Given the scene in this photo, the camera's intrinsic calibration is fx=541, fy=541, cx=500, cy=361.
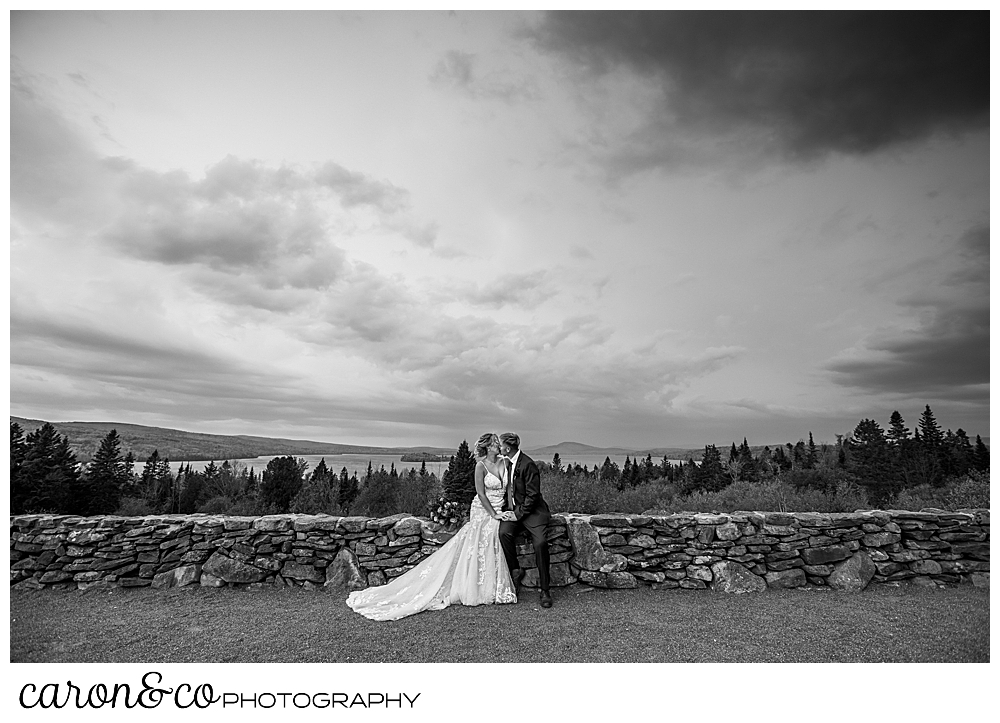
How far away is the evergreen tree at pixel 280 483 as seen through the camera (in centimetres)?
741

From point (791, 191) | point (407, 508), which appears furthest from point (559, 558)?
point (791, 191)

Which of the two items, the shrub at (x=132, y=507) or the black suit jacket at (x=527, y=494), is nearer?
the black suit jacket at (x=527, y=494)

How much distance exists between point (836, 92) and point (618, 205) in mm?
2910

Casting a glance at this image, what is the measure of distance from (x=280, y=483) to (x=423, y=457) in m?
2.14

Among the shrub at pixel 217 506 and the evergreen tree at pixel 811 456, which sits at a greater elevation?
the evergreen tree at pixel 811 456

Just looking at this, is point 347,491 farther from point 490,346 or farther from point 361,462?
point 490,346

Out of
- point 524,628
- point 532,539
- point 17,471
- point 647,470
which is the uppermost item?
point 647,470

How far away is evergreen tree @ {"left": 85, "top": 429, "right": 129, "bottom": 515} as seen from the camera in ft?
22.2

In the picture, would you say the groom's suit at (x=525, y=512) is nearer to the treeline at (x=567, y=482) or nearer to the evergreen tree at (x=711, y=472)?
the treeline at (x=567, y=482)

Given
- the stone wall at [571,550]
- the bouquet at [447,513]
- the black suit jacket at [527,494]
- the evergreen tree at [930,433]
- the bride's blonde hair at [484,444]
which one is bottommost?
the stone wall at [571,550]

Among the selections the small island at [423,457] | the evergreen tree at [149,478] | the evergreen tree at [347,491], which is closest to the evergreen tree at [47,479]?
the evergreen tree at [149,478]

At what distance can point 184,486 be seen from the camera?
296 inches

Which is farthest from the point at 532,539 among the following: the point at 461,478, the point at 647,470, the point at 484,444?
the point at 647,470

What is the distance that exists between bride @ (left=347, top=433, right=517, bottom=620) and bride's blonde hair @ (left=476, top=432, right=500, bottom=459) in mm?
133
